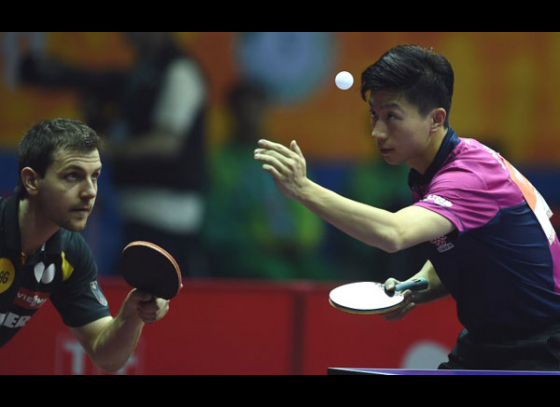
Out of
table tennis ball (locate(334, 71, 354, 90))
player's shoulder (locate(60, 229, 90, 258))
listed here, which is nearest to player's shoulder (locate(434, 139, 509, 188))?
table tennis ball (locate(334, 71, 354, 90))

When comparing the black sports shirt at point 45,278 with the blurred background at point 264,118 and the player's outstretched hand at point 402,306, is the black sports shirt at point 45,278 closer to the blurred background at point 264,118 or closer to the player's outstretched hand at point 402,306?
the player's outstretched hand at point 402,306

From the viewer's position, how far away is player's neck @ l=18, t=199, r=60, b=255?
139 inches

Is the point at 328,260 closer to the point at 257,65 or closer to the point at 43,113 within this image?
the point at 257,65

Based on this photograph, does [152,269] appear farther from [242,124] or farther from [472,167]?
[242,124]

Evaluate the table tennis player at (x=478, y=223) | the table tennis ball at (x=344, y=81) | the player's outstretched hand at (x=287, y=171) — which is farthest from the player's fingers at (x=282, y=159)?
the table tennis ball at (x=344, y=81)

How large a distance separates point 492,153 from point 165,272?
1.29m

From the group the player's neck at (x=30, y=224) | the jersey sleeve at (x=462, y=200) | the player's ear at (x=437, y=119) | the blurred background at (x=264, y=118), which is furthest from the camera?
the blurred background at (x=264, y=118)

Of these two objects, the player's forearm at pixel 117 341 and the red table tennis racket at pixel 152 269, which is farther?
the player's forearm at pixel 117 341

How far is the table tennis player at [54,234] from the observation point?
346 cm

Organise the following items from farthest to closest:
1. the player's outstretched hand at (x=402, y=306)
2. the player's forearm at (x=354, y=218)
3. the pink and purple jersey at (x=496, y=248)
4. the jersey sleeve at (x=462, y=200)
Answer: the player's outstretched hand at (x=402, y=306) < the pink and purple jersey at (x=496, y=248) < the jersey sleeve at (x=462, y=200) < the player's forearm at (x=354, y=218)

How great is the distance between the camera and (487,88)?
26.4 feet

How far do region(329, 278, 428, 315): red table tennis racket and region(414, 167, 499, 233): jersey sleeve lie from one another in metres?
0.40

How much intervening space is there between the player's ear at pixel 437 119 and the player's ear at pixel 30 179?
152 cm

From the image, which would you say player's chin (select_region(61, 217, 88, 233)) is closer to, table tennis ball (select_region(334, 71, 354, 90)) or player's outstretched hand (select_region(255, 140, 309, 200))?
player's outstretched hand (select_region(255, 140, 309, 200))
